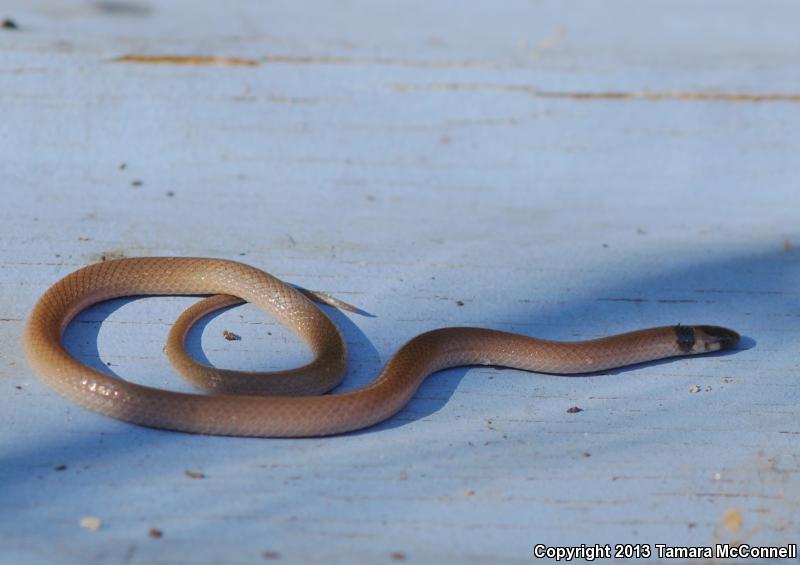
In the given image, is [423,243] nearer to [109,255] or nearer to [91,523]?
[109,255]

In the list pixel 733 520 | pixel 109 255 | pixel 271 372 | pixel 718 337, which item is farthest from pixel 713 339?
pixel 109 255

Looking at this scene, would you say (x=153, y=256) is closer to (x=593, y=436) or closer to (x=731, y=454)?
(x=593, y=436)

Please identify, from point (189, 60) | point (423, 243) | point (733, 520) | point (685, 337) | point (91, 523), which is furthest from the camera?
point (189, 60)

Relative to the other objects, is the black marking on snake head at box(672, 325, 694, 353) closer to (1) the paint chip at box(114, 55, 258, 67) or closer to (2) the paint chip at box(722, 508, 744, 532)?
(2) the paint chip at box(722, 508, 744, 532)

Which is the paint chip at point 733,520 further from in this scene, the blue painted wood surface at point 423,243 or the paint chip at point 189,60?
the paint chip at point 189,60

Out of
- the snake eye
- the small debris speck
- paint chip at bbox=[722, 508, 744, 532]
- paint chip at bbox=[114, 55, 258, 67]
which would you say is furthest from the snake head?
paint chip at bbox=[114, 55, 258, 67]

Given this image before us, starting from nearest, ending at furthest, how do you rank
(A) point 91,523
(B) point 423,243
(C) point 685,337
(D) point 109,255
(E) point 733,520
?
(A) point 91,523, (E) point 733,520, (C) point 685,337, (D) point 109,255, (B) point 423,243

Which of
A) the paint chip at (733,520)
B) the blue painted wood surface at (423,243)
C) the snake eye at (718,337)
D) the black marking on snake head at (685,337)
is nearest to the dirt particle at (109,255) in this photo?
the blue painted wood surface at (423,243)

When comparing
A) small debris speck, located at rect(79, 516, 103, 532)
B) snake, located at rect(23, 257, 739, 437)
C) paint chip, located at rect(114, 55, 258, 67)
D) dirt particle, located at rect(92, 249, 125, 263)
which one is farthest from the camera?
paint chip, located at rect(114, 55, 258, 67)
